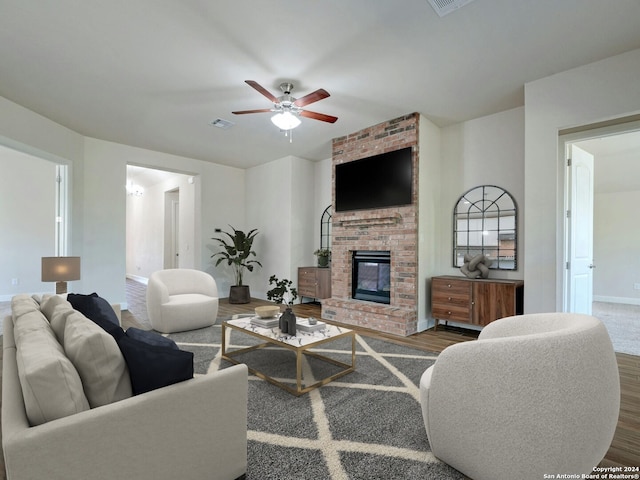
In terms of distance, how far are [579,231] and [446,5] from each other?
2930 mm

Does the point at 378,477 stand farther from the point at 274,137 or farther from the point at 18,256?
the point at 18,256

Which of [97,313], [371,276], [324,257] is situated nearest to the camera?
[97,313]

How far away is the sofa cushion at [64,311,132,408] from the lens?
122 cm

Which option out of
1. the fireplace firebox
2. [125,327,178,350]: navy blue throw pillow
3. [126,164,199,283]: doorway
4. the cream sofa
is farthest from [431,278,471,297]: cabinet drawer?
[126,164,199,283]: doorway

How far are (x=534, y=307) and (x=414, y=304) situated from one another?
135 cm

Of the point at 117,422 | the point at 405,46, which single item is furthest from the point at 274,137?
the point at 117,422

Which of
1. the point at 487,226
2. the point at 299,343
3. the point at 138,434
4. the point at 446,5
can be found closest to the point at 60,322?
the point at 138,434

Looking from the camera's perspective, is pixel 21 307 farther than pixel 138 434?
Yes

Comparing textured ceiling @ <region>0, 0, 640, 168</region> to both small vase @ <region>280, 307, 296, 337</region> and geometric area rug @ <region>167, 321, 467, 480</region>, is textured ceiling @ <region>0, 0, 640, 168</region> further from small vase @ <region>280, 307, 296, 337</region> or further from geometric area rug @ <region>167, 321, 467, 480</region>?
geometric area rug @ <region>167, 321, 467, 480</region>

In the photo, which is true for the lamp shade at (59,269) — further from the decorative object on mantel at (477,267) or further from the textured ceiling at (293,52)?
the decorative object on mantel at (477,267)

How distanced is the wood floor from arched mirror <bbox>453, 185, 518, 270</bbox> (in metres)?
1.06

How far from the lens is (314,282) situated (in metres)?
5.83

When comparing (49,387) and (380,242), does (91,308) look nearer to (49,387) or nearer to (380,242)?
(49,387)

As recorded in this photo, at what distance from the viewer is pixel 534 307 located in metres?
3.34
